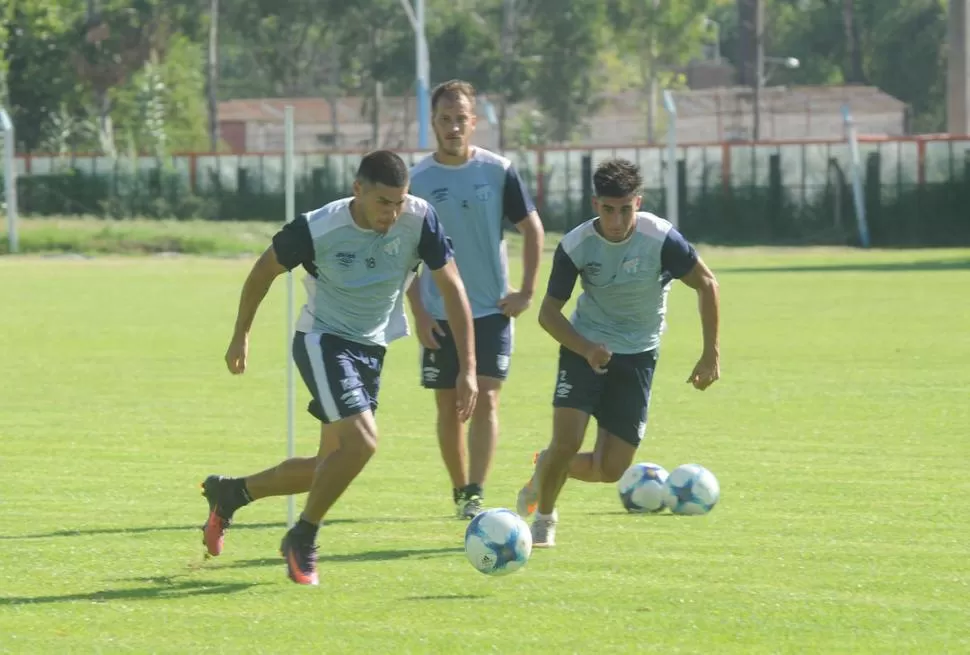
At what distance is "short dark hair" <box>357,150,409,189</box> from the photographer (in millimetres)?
7930

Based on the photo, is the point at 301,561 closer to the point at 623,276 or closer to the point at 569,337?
the point at 569,337

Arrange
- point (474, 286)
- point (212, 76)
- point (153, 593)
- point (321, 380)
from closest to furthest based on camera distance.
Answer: point (153, 593) < point (321, 380) < point (474, 286) < point (212, 76)

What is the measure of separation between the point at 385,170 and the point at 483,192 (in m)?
2.17

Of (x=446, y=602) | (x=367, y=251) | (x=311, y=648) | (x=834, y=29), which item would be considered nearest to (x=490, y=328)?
(x=367, y=251)

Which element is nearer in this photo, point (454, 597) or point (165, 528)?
point (454, 597)

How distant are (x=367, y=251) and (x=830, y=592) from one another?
2.31 m

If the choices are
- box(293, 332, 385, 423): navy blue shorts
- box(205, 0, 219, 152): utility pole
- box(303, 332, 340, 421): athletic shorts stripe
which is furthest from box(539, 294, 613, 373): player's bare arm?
box(205, 0, 219, 152): utility pole

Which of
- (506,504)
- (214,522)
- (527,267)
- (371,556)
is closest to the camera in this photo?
(214,522)

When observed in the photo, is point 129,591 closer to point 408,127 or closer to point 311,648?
point 311,648

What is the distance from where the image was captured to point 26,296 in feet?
98.5

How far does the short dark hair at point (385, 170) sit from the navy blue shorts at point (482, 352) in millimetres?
2268

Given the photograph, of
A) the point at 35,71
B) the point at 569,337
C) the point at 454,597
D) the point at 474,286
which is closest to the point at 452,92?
the point at 474,286

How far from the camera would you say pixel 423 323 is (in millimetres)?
10062

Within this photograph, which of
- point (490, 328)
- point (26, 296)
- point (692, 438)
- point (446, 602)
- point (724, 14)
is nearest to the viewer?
point (446, 602)
